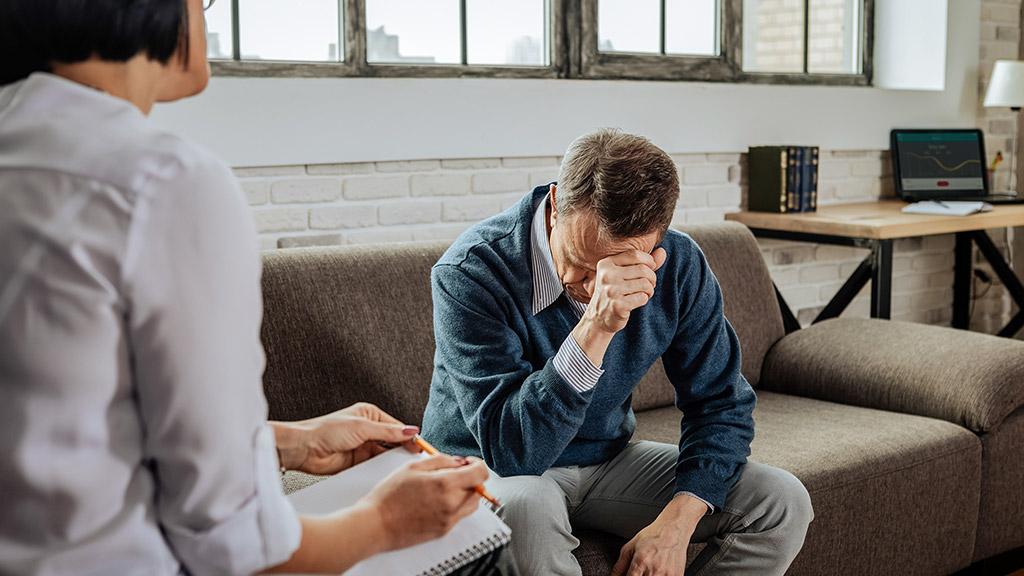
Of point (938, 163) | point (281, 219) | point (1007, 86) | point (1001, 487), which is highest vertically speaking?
point (1007, 86)

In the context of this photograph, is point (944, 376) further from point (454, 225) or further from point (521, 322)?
point (454, 225)

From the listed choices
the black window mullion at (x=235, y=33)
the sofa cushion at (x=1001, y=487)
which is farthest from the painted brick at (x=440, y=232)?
the sofa cushion at (x=1001, y=487)

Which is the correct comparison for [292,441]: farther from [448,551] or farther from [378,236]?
[378,236]

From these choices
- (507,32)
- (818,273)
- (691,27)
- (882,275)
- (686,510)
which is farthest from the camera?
(818,273)

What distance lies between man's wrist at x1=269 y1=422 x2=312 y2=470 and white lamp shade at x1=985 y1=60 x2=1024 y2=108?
3.40 m

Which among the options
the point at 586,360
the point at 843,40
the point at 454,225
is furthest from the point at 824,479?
the point at 843,40

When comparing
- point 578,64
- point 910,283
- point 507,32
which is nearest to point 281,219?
point 507,32

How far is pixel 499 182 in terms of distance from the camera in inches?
116

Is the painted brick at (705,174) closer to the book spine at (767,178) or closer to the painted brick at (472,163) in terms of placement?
the book spine at (767,178)

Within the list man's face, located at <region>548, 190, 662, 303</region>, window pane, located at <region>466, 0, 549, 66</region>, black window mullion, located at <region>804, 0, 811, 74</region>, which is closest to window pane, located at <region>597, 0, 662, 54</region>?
window pane, located at <region>466, 0, 549, 66</region>

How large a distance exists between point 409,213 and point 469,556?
1.83 metres

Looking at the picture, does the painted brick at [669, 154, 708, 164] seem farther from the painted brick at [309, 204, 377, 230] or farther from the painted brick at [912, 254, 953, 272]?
the painted brick at [912, 254, 953, 272]

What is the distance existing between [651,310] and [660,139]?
1.62m

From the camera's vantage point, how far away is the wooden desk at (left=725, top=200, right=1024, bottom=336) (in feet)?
9.84
